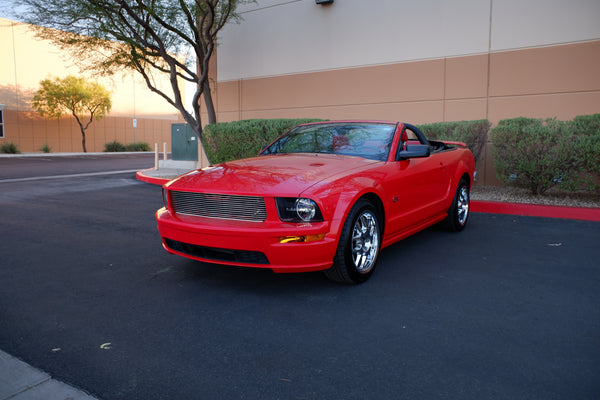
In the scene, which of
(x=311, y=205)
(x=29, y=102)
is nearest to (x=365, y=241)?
(x=311, y=205)

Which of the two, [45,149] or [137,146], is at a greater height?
[137,146]

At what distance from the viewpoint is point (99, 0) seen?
11.7 meters

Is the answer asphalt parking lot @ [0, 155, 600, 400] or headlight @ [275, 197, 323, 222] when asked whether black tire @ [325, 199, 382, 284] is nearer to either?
asphalt parking lot @ [0, 155, 600, 400]

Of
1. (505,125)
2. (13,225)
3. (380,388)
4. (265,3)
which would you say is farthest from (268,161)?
(265,3)

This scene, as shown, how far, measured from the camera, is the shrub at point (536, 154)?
804 cm

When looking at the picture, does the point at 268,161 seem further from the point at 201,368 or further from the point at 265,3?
the point at 265,3

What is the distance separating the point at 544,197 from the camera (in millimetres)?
8867

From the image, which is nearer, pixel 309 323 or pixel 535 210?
pixel 309 323

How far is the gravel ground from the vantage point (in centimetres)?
830

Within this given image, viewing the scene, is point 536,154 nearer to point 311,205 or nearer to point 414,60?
point 414,60

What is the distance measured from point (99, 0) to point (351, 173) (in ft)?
33.9

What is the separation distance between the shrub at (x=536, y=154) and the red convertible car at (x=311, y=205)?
3.75m

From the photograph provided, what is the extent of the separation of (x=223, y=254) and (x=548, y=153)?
659cm

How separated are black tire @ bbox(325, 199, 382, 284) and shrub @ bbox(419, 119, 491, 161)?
583cm
